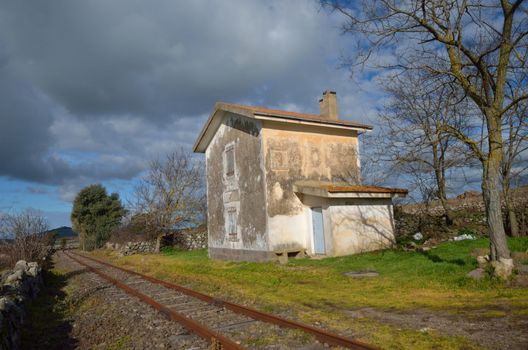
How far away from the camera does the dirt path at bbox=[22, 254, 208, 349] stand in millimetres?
5879

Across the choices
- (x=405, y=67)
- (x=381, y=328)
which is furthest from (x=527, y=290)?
(x=405, y=67)

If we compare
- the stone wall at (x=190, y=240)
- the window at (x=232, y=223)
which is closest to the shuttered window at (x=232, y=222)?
the window at (x=232, y=223)

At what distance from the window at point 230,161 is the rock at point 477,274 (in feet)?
39.5

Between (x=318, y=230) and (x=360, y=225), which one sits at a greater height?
(x=360, y=225)

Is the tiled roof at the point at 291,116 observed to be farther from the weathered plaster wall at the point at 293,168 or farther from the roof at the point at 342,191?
the roof at the point at 342,191

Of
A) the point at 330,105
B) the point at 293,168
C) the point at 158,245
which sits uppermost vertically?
the point at 330,105

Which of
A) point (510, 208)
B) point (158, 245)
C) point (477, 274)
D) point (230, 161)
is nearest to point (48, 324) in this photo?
point (477, 274)

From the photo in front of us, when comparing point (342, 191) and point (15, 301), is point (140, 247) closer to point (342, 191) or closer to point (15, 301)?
point (342, 191)

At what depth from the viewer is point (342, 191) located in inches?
584

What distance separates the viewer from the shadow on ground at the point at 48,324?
6.22 metres

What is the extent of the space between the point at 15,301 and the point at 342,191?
1070 centimetres

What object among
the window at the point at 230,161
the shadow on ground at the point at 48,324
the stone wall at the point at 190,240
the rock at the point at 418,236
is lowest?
the shadow on ground at the point at 48,324

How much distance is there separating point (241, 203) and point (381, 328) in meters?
12.6

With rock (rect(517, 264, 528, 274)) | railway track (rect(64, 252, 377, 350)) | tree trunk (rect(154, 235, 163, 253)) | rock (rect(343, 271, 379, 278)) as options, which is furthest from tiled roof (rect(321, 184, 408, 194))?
tree trunk (rect(154, 235, 163, 253))
